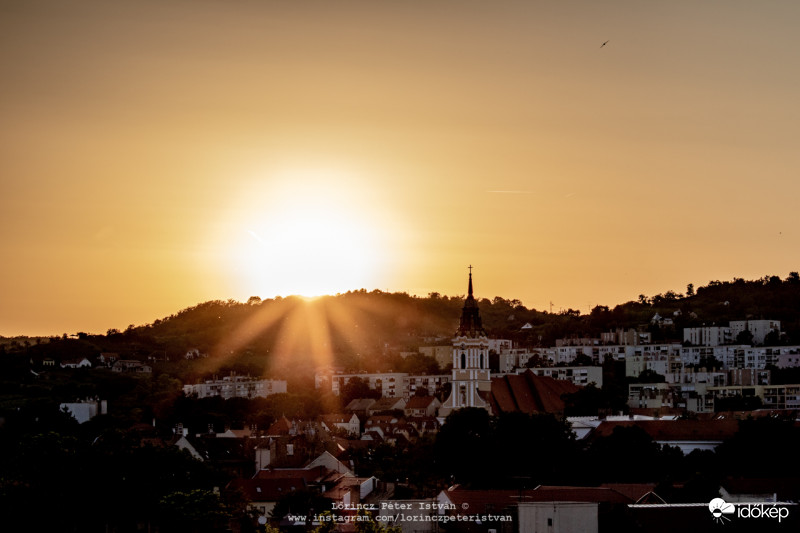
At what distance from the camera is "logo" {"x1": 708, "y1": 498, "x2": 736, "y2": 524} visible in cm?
4000

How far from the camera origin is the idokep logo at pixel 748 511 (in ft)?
132

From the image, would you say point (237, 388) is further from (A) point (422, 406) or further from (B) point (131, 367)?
(A) point (422, 406)

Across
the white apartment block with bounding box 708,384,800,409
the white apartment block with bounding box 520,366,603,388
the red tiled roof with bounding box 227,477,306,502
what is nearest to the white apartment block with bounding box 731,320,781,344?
the white apartment block with bounding box 520,366,603,388

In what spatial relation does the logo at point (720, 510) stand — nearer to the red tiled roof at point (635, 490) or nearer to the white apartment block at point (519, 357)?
the red tiled roof at point (635, 490)

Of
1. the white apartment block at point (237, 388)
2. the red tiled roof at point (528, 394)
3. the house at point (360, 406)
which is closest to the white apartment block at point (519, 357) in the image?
the house at point (360, 406)

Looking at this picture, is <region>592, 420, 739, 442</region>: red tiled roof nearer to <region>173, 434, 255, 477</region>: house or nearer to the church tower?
the church tower

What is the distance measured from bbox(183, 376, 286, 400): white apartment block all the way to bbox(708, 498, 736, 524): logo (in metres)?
82.1

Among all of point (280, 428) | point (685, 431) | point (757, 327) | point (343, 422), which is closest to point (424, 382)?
point (343, 422)

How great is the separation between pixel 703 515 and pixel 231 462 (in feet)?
120

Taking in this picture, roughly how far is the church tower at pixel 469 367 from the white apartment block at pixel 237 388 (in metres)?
34.9

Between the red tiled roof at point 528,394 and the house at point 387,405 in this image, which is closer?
the red tiled roof at point 528,394

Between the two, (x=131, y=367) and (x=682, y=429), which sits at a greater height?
(x=131, y=367)

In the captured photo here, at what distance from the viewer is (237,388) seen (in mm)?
125000

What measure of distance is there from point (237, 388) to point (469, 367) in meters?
39.8
